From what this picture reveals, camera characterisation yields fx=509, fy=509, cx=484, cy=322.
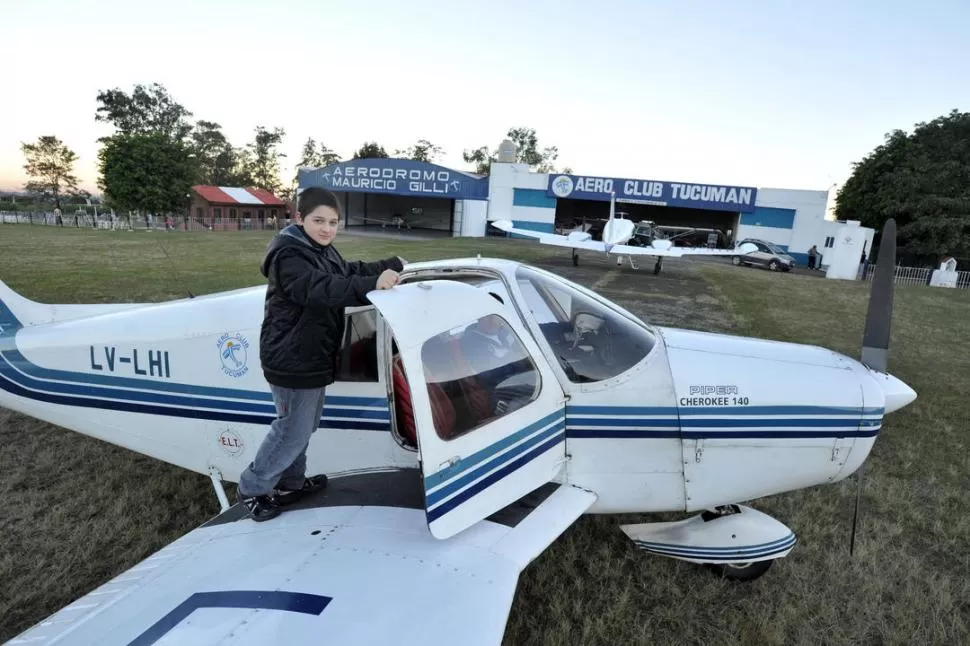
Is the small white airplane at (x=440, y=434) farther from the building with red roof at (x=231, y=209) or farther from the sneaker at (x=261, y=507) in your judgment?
the building with red roof at (x=231, y=209)

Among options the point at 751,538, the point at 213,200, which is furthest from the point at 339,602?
the point at 213,200

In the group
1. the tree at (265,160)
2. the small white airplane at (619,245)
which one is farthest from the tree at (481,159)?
the small white airplane at (619,245)

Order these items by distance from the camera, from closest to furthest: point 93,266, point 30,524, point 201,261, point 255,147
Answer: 1. point 30,524
2. point 93,266
3. point 201,261
4. point 255,147

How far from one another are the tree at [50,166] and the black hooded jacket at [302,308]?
77.7 meters

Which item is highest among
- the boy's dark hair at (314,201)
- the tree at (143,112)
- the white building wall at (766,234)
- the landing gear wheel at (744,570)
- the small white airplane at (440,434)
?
the tree at (143,112)

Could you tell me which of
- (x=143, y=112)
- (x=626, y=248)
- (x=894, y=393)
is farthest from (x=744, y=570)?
(x=143, y=112)

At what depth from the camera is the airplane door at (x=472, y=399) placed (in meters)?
2.15

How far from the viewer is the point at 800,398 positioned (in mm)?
2881

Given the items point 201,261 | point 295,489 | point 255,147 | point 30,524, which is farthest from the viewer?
point 255,147

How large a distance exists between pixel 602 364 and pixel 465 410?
3.10 feet

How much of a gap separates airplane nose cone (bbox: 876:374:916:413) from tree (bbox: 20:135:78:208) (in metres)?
79.6

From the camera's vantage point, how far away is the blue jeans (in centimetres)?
252

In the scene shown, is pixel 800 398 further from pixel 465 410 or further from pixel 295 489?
pixel 295 489

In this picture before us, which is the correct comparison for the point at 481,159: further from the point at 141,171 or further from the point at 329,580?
the point at 329,580
